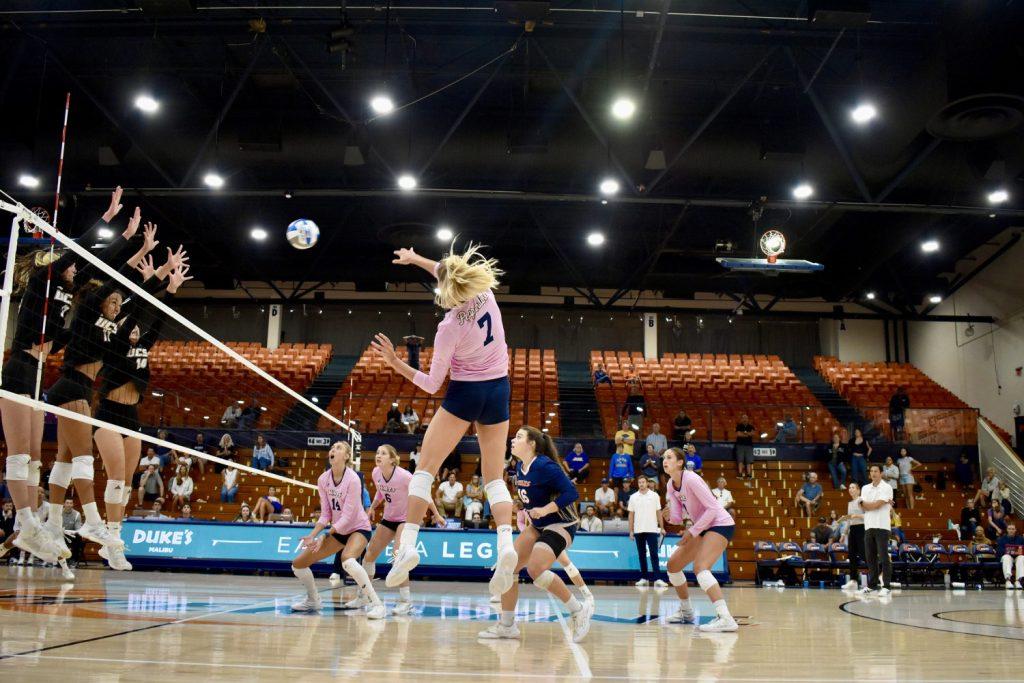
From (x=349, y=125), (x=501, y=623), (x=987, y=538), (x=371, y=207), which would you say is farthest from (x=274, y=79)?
(x=987, y=538)

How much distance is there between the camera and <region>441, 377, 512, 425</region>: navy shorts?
4.43 meters

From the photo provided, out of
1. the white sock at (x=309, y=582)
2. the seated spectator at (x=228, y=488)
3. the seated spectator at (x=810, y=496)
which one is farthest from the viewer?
the seated spectator at (x=810, y=496)

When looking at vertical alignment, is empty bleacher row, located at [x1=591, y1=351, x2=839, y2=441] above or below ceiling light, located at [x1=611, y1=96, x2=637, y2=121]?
below

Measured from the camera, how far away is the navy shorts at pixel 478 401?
14.5 feet

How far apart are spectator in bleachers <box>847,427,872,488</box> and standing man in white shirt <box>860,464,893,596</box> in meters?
6.49

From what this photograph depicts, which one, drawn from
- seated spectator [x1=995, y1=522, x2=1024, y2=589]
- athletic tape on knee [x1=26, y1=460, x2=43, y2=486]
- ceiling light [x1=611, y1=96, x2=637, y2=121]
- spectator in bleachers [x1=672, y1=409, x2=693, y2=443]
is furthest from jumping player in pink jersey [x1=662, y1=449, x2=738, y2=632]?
spectator in bleachers [x1=672, y1=409, x2=693, y2=443]

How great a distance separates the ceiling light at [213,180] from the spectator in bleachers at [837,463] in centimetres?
1504

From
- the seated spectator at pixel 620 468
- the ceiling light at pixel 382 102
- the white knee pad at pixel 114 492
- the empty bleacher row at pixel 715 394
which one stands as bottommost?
the white knee pad at pixel 114 492

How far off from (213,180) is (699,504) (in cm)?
1232

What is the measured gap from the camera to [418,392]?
2286 centimetres

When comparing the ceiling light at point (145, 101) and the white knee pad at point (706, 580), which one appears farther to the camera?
the ceiling light at point (145, 101)

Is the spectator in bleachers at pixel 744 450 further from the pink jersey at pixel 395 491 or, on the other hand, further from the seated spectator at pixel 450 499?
the pink jersey at pixel 395 491

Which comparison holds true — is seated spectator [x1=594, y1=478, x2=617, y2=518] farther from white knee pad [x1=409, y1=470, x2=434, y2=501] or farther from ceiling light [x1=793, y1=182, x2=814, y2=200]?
white knee pad [x1=409, y1=470, x2=434, y2=501]

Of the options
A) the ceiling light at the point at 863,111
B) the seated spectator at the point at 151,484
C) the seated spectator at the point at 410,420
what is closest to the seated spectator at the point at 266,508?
the seated spectator at the point at 151,484
